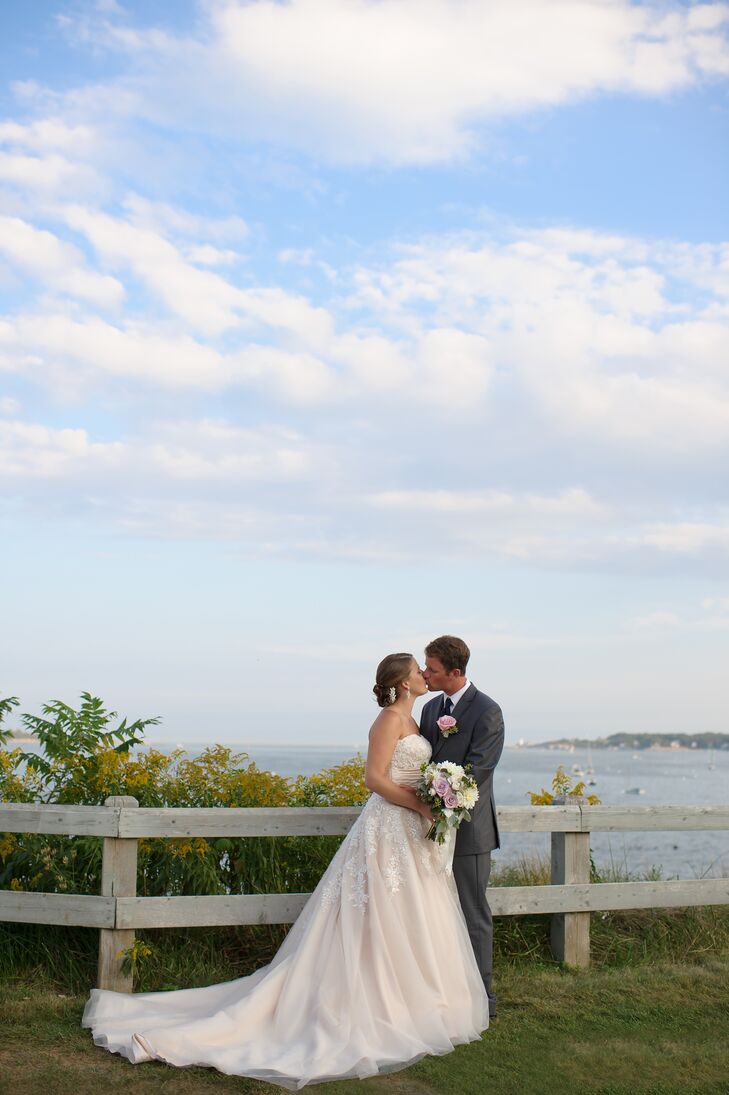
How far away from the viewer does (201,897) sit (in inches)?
254

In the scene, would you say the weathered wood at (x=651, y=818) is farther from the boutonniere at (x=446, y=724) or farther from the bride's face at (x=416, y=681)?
the bride's face at (x=416, y=681)

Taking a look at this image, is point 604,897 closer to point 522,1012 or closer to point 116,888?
point 522,1012

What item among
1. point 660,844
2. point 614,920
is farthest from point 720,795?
point 614,920

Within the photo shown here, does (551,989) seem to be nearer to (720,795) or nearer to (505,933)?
(505,933)

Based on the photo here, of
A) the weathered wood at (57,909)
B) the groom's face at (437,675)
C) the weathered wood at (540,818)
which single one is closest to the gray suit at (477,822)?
the groom's face at (437,675)

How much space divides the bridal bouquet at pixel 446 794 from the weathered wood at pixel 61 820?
1.96 metres

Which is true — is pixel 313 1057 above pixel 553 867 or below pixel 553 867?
below

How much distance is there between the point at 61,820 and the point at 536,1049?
3149 millimetres

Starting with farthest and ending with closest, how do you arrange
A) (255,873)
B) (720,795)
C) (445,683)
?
(720,795), (255,873), (445,683)

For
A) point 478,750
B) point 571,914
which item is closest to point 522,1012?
point 571,914

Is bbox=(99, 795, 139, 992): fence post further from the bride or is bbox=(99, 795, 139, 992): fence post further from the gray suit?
the gray suit

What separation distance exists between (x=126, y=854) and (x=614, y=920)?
3.99 m

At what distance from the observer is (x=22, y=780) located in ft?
24.5

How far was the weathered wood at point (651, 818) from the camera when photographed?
7320 mm
